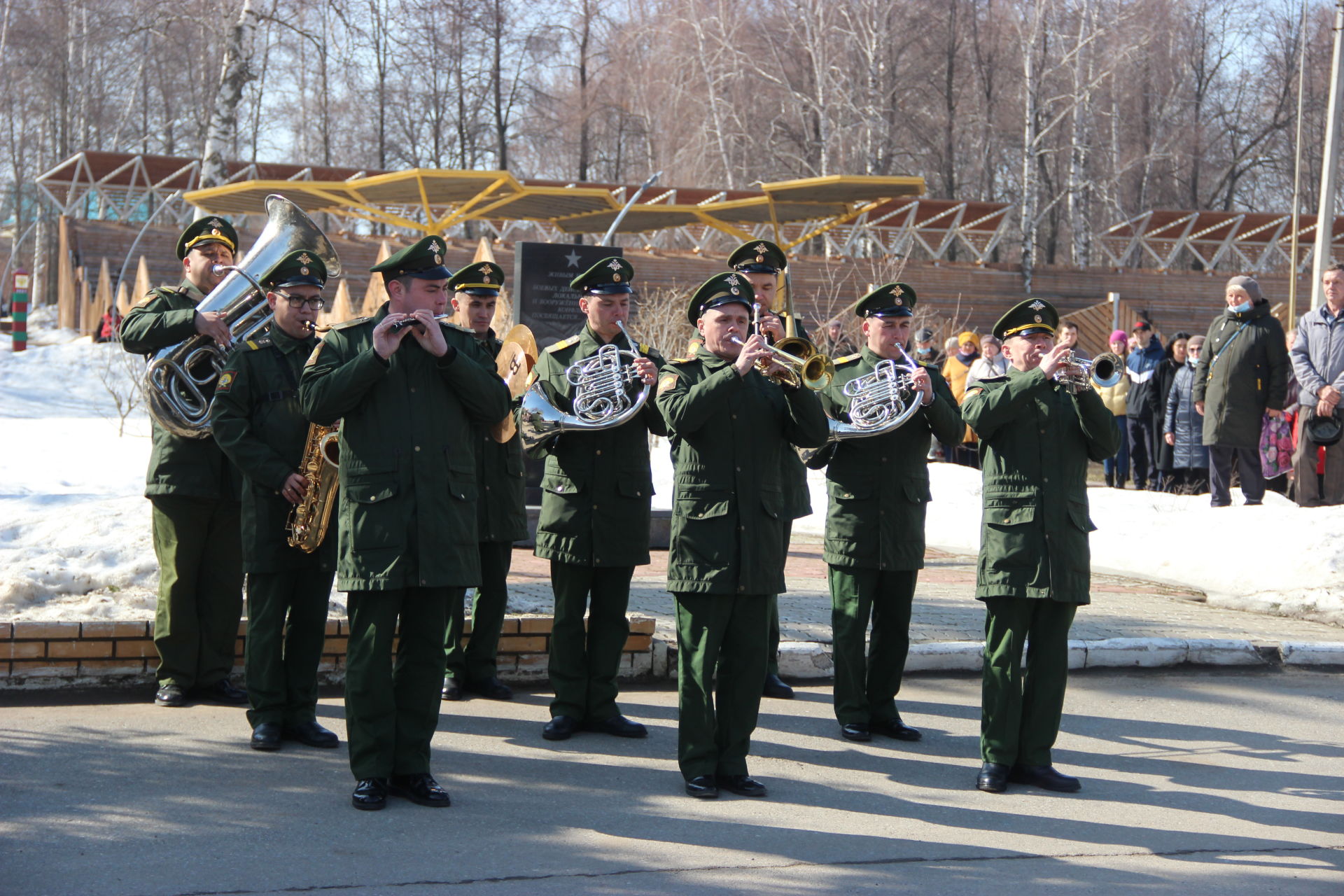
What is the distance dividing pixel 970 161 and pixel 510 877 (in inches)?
1721

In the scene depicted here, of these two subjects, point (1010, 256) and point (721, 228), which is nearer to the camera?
point (721, 228)

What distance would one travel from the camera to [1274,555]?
31.7ft

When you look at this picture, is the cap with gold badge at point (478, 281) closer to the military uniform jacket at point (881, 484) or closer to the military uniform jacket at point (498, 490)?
the military uniform jacket at point (498, 490)

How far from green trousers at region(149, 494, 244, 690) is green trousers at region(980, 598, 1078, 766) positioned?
11.0 ft

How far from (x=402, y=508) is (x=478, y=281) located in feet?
6.66

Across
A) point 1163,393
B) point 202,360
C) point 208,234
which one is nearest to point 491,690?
point 202,360

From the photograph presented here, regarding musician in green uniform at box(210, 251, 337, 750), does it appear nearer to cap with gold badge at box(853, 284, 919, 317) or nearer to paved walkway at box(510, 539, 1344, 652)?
paved walkway at box(510, 539, 1344, 652)

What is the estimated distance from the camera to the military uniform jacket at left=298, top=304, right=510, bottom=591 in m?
4.78

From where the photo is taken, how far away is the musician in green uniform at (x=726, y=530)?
5125 mm

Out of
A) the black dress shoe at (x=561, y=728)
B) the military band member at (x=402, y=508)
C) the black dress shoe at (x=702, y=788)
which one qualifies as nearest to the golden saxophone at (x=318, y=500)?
the military band member at (x=402, y=508)

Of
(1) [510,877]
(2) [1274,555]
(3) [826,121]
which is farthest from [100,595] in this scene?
(3) [826,121]

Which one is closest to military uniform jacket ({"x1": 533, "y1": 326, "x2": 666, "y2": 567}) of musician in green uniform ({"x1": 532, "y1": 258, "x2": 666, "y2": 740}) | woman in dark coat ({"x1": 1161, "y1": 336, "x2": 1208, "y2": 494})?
musician in green uniform ({"x1": 532, "y1": 258, "x2": 666, "y2": 740})

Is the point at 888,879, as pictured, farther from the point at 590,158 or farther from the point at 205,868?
the point at 590,158

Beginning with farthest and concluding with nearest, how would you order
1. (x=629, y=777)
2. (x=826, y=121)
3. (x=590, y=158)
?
(x=590, y=158), (x=826, y=121), (x=629, y=777)
